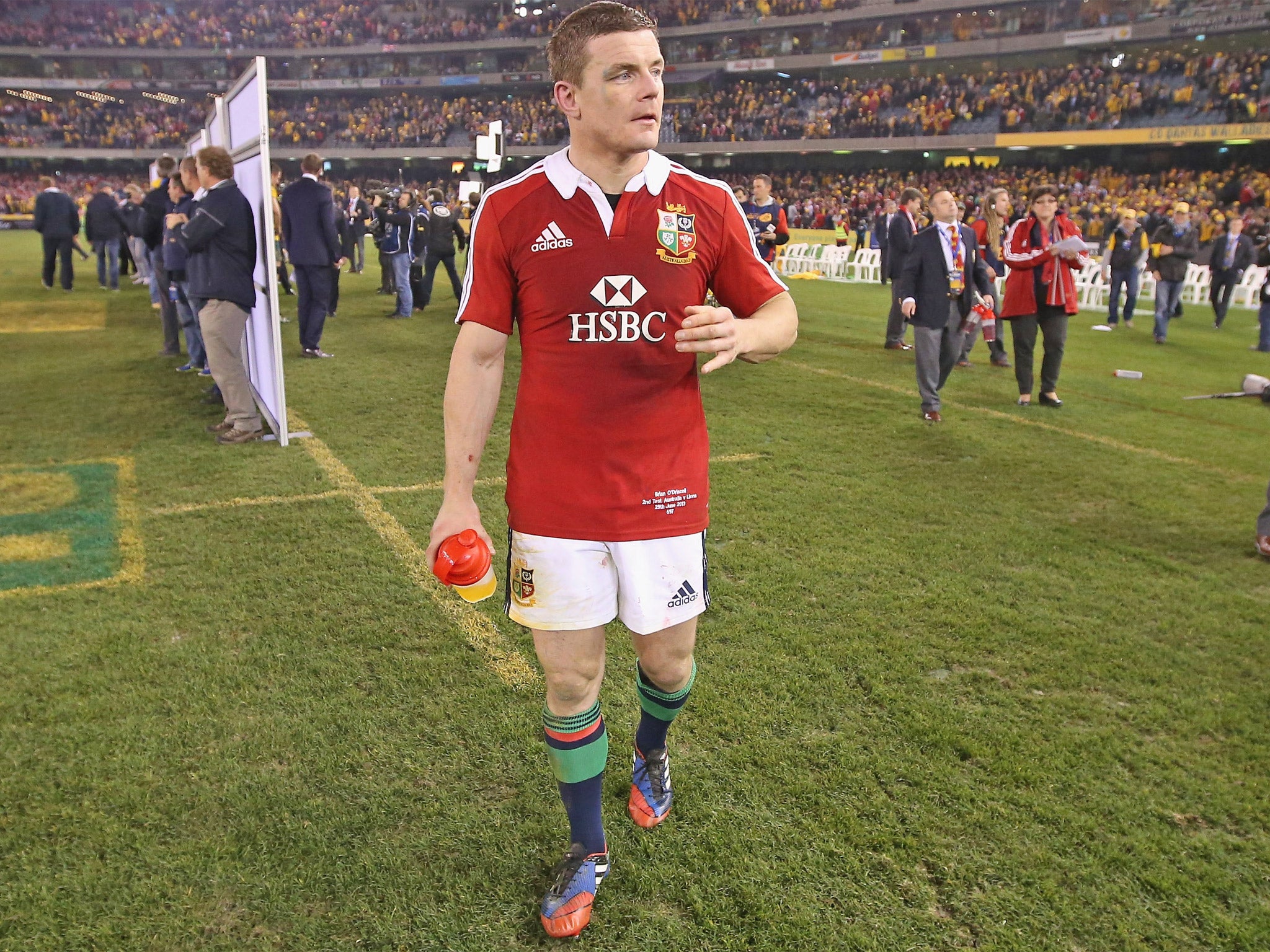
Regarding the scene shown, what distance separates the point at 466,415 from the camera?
233 centimetres

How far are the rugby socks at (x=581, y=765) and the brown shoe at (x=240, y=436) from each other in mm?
5856

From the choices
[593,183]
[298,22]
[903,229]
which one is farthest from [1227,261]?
[298,22]

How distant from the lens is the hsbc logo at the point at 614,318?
7.38ft

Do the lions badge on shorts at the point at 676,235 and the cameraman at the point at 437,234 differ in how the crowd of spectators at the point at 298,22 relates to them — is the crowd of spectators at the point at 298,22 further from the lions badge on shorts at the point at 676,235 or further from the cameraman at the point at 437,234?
the lions badge on shorts at the point at 676,235

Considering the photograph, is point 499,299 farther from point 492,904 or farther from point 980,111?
point 980,111

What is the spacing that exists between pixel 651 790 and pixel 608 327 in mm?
A: 1616

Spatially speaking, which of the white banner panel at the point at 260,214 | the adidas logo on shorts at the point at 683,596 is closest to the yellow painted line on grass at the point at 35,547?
the white banner panel at the point at 260,214

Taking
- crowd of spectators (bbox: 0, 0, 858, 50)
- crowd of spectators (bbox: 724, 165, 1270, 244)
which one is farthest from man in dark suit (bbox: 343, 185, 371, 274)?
crowd of spectators (bbox: 0, 0, 858, 50)

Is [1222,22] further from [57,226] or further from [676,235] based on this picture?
[676,235]

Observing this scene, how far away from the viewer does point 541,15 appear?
179ft

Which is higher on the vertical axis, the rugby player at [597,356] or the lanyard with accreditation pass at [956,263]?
the lanyard with accreditation pass at [956,263]

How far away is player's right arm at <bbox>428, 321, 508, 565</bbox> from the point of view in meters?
2.30

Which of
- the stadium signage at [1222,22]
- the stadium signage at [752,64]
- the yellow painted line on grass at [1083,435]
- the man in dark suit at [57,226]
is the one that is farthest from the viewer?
the stadium signage at [752,64]

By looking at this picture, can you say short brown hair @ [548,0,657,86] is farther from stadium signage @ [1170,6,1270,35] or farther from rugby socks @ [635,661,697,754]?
stadium signage @ [1170,6,1270,35]
